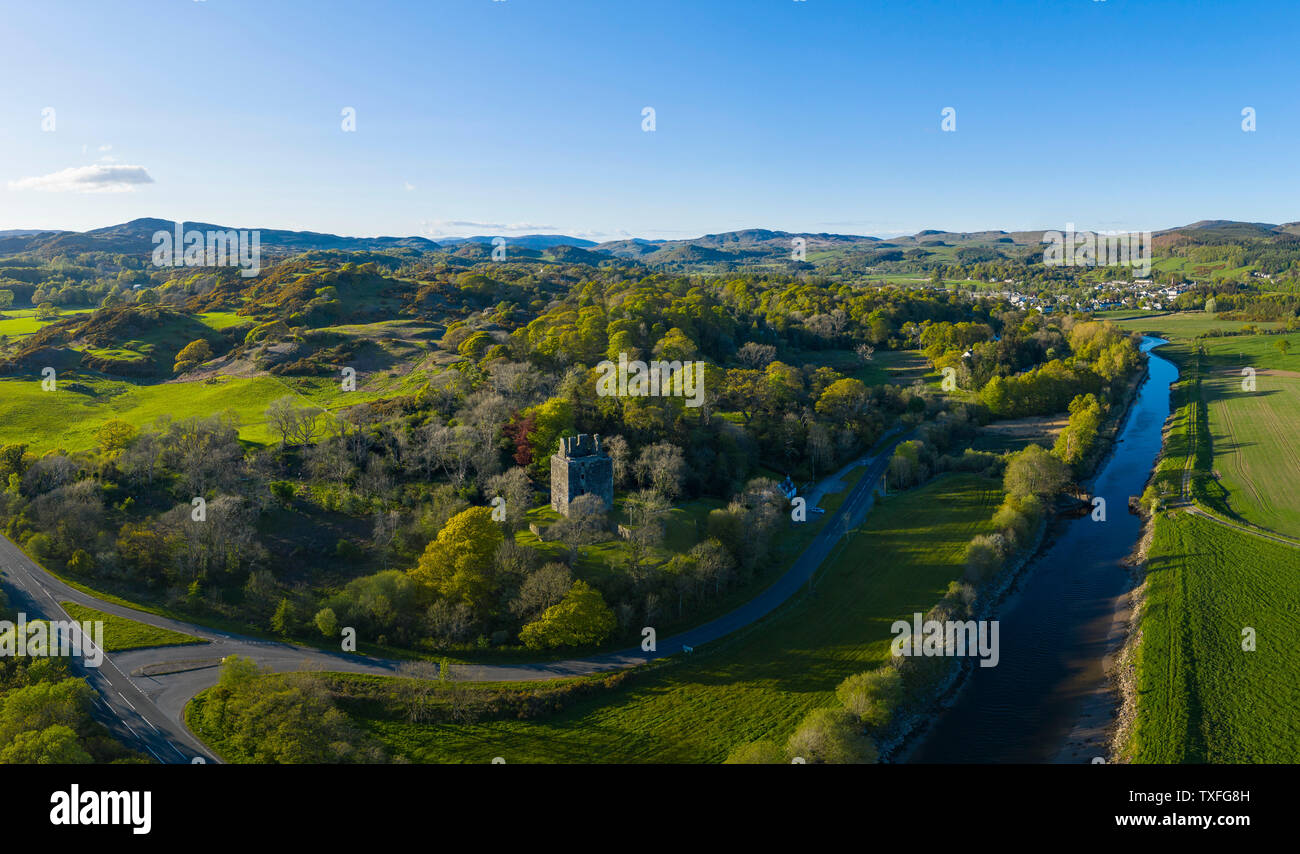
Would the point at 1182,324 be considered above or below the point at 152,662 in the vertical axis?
above

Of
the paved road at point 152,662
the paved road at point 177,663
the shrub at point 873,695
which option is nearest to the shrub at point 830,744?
the shrub at point 873,695

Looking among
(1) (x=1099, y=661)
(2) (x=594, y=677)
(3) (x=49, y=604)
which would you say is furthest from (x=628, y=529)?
(3) (x=49, y=604)

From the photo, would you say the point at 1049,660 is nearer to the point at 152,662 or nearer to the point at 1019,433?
the point at 152,662

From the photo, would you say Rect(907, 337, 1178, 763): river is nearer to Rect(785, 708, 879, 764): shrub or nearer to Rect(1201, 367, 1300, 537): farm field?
Rect(785, 708, 879, 764): shrub

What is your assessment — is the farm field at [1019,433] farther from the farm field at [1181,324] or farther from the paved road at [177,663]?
the farm field at [1181,324]

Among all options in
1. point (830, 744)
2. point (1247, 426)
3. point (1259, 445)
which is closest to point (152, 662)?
point (830, 744)
